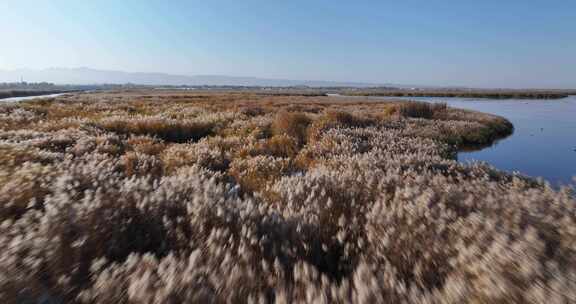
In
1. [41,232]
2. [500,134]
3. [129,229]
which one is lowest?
[500,134]

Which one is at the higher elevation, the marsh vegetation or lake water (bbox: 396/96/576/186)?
the marsh vegetation

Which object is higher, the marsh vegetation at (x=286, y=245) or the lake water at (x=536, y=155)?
the marsh vegetation at (x=286, y=245)

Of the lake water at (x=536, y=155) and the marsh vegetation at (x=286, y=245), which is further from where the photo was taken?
the lake water at (x=536, y=155)

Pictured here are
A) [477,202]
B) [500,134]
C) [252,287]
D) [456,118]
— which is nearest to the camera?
[252,287]

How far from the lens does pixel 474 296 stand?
1.90 m

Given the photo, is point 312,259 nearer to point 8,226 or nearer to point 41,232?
point 41,232

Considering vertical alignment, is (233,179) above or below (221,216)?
below

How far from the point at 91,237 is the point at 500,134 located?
22911 mm

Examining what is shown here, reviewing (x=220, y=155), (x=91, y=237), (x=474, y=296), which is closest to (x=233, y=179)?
(x=220, y=155)

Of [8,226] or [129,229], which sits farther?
[129,229]

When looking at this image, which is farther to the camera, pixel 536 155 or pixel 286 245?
pixel 536 155

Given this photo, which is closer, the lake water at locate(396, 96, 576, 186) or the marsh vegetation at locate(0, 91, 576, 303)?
the marsh vegetation at locate(0, 91, 576, 303)

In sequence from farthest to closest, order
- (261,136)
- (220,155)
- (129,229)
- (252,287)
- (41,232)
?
(261,136)
(220,155)
(129,229)
(41,232)
(252,287)

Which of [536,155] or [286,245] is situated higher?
[286,245]
